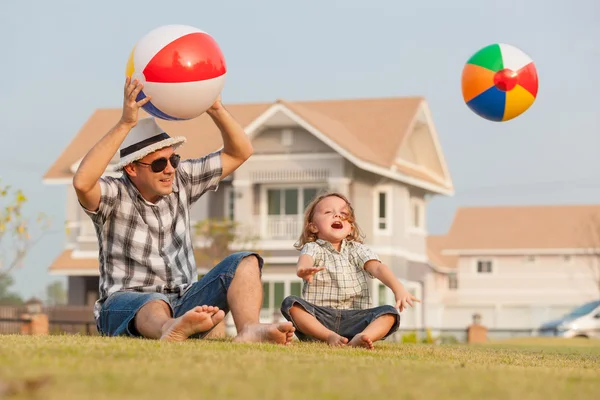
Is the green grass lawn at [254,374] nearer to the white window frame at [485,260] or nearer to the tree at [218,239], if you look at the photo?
the tree at [218,239]

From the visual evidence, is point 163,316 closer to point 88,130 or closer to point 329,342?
point 329,342

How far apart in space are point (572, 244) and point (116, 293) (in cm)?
6341

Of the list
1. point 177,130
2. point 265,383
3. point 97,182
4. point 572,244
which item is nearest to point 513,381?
point 265,383

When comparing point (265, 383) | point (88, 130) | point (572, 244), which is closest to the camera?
point (265, 383)

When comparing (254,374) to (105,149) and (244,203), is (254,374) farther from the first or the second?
(244,203)

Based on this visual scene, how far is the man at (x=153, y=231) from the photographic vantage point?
7.34 metres

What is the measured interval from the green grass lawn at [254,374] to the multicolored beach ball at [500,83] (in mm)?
6521

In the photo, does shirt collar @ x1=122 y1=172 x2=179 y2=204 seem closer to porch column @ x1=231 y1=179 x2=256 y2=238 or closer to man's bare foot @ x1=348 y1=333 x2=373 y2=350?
man's bare foot @ x1=348 y1=333 x2=373 y2=350

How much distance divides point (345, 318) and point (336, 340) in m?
0.68

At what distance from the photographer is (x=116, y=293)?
7.79m

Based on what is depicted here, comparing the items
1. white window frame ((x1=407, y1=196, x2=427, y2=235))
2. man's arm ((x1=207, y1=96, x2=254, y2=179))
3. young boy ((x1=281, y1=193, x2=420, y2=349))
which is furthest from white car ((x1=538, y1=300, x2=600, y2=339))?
man's arm ((x1=207, y1=96, x2=254, y2=179))

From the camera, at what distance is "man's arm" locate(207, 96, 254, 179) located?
7922 mm

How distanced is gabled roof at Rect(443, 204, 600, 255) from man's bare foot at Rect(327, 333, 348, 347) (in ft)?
203

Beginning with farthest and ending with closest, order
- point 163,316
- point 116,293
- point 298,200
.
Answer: point 298,200 < point 116,293 < point 163,316
